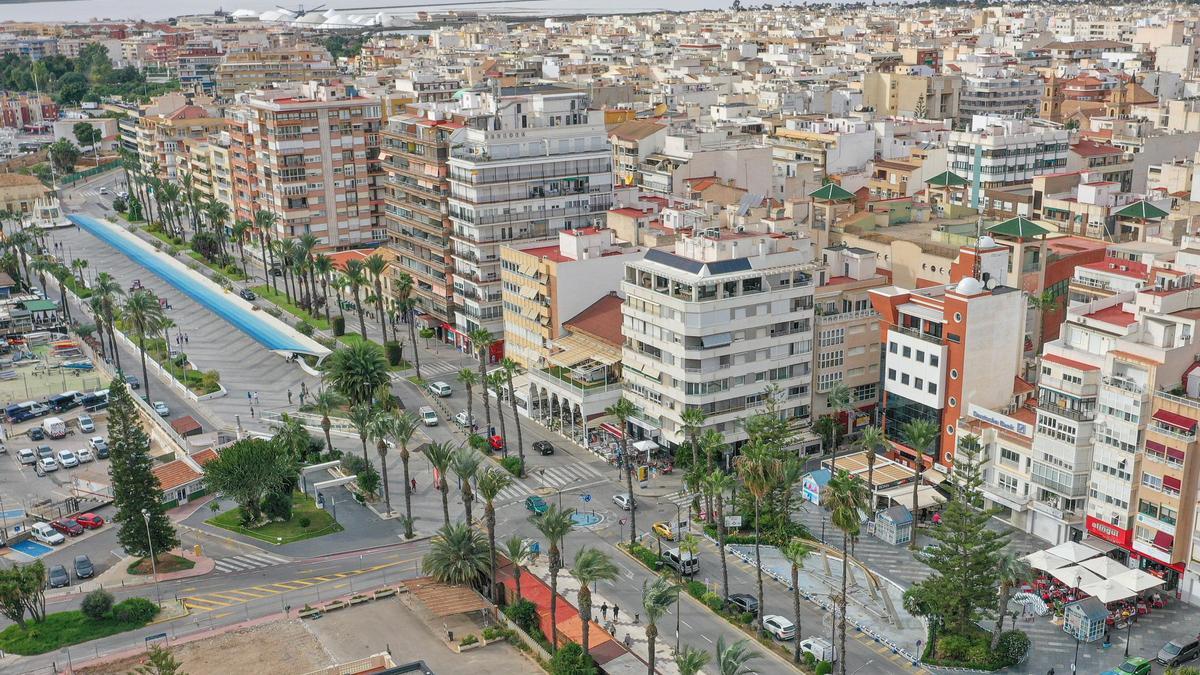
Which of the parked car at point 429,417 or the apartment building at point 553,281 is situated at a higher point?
the apartment building at point 553,281

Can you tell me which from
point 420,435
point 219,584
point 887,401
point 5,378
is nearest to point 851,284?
point 887,401

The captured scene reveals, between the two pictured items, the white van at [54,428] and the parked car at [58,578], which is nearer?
the parked car at [58,578]

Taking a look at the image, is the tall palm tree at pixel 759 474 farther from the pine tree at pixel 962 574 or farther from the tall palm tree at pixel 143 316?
the tall palm tree at pixel 143 316

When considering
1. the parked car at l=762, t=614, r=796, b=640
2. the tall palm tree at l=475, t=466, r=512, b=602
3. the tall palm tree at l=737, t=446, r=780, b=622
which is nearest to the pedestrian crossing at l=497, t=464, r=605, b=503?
the tall palm tree at l=475, t=466, r=512, b=602

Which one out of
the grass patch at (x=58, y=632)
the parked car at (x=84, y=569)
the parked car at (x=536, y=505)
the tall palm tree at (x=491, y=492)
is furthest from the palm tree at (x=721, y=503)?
the parked car at (x=84, y=569)

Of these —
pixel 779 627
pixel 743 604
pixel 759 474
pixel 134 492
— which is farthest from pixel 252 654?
pixel 759 474

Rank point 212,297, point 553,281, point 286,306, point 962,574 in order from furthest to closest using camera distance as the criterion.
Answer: point 286,306 < point 212,297 < point 553,281 < point 962,574

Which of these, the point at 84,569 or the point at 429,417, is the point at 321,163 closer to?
the point at 429,417
